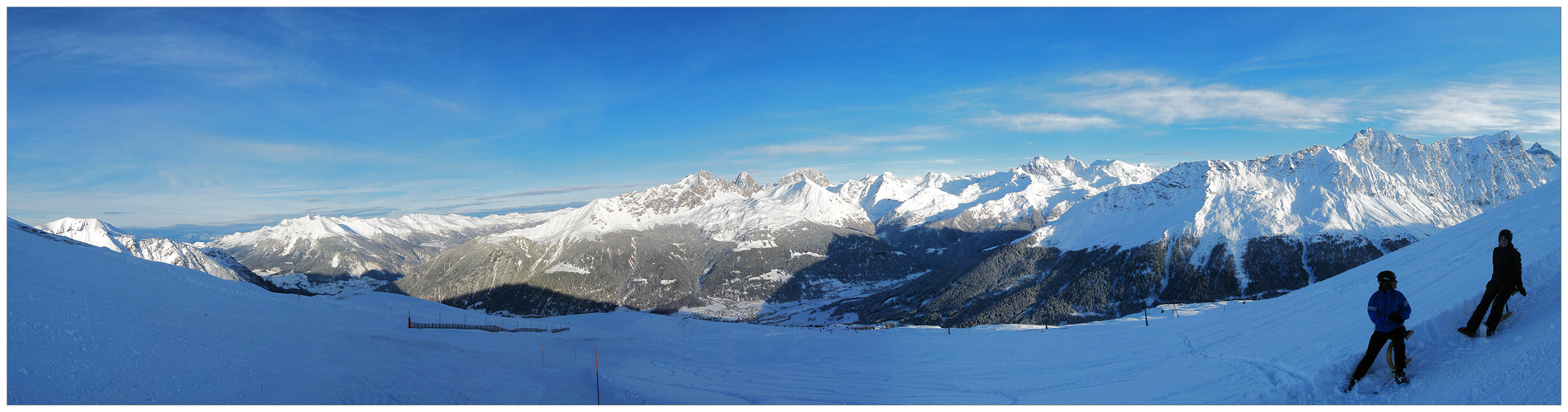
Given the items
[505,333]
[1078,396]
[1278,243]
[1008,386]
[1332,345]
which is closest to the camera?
[1332,345]

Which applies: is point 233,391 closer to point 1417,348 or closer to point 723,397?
point 723,397

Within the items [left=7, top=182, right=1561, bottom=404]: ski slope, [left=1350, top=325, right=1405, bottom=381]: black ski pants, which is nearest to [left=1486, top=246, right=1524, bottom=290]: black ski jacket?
[left=7, top=182, right=1561, bottom=404]: ski slope

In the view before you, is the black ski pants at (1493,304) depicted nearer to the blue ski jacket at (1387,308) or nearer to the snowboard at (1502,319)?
the snowboard at (1502,319)

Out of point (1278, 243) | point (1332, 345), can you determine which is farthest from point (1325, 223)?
point (1332, 345)

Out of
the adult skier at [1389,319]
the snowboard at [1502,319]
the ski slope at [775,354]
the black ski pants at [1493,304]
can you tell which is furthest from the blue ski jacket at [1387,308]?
the snowboard at [1502,319]

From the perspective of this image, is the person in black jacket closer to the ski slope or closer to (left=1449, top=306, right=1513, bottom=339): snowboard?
(left=1449, top=306, right=1513, bottom=339): snowboard

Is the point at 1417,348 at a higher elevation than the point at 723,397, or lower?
higher
